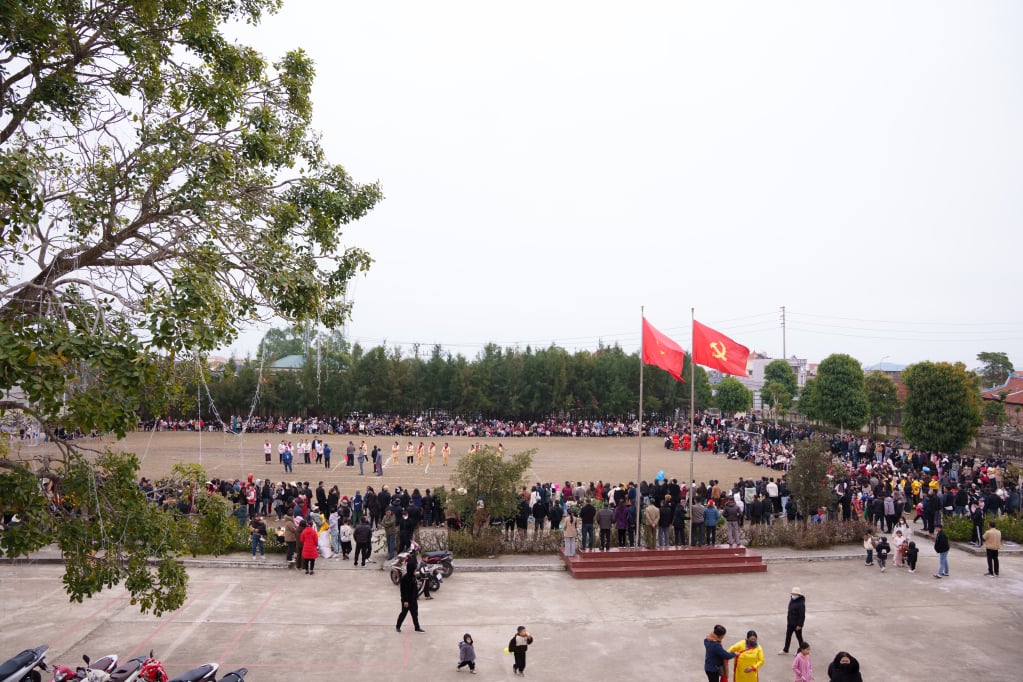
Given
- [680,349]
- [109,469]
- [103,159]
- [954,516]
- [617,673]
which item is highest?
[103,159]

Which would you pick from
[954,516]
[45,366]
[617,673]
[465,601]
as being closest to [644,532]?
[465,601]

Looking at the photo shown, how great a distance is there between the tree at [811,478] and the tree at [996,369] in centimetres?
9234

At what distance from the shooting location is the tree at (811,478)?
21188 mm

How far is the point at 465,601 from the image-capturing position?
1585 centimetres

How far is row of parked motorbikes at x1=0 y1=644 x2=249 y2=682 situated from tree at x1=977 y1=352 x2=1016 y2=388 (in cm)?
10909

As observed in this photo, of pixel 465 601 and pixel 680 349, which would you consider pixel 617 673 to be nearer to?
pixel 465 601

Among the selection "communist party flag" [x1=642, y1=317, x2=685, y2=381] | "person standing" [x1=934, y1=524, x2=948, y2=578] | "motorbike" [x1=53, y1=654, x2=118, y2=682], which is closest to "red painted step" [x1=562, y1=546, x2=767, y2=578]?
"person standing" [x1=934, y1=524, x2=948, y2=578]

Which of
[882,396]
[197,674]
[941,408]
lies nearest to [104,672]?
[197,674]

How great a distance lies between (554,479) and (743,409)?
43.9 m

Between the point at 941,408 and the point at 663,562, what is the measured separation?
1095 inches

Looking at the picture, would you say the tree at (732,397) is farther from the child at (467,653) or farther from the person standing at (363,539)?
the child at (467,653)

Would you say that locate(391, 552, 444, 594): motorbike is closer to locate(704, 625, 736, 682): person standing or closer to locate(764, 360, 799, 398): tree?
locate(704, 625, 736, 682): person standing

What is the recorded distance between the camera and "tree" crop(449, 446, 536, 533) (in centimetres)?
1955

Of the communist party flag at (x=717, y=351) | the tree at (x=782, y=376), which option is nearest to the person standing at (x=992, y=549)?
the communist party flag at (x=717, y=351)
